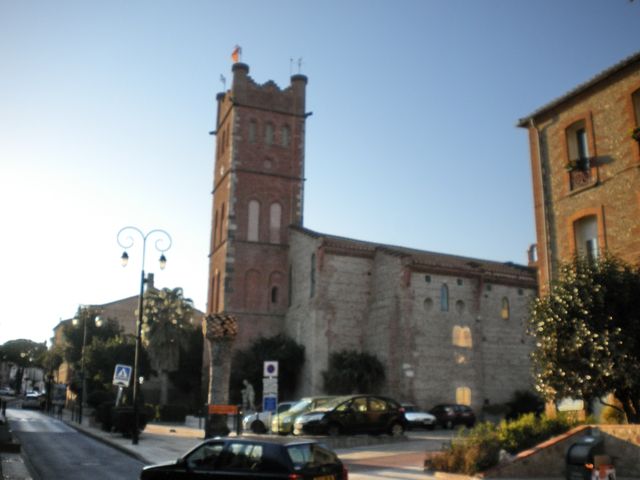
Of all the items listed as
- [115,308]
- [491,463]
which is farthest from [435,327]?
[115,308]

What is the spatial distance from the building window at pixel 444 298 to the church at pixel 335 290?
0.06 meters

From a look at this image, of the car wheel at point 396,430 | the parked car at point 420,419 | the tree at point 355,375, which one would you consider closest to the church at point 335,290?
the tree at point 355,375

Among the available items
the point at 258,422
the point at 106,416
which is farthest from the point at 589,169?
the point at 106,416

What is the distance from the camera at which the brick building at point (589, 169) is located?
17.8m

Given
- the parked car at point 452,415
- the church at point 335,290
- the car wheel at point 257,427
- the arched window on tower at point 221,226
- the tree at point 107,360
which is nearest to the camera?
the car wheel at point 257,427

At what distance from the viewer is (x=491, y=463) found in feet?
46.6

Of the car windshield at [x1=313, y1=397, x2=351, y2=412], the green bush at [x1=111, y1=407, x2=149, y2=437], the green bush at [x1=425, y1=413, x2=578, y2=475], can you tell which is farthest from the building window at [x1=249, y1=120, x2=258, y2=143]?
the green bush at [x1=425, y1=413, x2=578, y2=475]

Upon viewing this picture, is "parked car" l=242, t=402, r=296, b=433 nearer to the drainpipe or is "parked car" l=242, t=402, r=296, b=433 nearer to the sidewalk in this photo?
the sidewalk

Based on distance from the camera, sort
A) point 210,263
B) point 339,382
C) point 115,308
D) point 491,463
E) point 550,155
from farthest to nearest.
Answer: point 115,308 < point 210,263 < point 339,382 < point 550,155 < point 491,463

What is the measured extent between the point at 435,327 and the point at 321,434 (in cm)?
1814

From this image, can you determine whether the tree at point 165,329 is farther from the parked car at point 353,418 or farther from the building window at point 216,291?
the parked car at point 353,418

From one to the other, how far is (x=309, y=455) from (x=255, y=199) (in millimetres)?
37308

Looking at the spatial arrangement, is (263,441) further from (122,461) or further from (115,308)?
(115,308)

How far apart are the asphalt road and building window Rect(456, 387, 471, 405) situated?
21.0 metres
